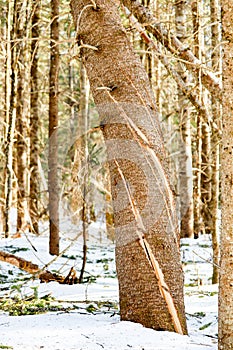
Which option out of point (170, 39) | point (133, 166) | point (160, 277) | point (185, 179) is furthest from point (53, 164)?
point (160, 277)

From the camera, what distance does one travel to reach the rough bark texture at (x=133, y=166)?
127 inches

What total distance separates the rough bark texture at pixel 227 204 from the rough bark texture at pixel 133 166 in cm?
62

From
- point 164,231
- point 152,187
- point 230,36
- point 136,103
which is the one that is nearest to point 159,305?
point 164,231

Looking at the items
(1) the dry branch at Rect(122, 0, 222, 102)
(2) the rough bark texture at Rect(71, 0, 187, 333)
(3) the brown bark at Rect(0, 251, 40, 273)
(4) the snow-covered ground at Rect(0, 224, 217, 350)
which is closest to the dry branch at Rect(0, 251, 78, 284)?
(3) the brown bark at Rect(0, 251, 40, 273)

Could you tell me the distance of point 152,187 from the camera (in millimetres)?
3311

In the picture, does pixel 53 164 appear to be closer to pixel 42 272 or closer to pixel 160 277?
pixel 42 272

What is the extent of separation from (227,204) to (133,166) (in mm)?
863

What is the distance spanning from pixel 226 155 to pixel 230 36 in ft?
2.03

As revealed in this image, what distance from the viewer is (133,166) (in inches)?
131

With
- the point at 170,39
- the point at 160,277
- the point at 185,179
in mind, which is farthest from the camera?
the point at 185,179

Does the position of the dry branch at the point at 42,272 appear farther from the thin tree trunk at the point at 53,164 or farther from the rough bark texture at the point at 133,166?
the thin tree trunk at the point at 53,164

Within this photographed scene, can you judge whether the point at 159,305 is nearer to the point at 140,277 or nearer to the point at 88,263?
the point at 140,277

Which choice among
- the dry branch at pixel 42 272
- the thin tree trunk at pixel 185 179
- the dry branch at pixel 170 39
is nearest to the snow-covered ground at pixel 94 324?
the dry branch at pixel 42 272

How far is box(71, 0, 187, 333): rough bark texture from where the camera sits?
3229 mm
